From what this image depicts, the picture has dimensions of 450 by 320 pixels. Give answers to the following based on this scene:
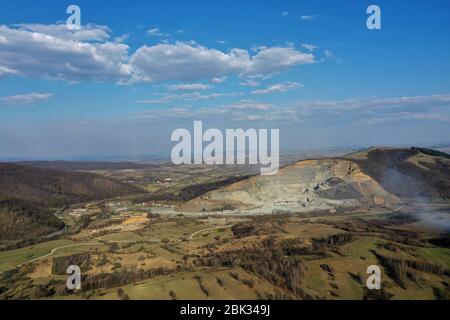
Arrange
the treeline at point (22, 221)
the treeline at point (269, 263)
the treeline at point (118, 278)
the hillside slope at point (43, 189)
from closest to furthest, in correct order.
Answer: the treeline at point (269, 263), the treeline at point (118, 278), the treeline at point (22, 221), the hillside slope at point (43, 189)

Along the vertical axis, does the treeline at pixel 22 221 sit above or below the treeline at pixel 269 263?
below

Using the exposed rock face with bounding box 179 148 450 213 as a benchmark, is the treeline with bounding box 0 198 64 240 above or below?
below

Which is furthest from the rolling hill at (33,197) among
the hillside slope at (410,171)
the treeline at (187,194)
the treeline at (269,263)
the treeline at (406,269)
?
the hillside slope at (410,171)

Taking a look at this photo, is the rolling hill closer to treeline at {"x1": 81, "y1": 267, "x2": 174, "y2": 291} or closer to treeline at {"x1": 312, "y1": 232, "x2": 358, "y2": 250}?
Answer: treeline at {"x1": 81, "y1": 267, "x2": 174, "y2": 291}

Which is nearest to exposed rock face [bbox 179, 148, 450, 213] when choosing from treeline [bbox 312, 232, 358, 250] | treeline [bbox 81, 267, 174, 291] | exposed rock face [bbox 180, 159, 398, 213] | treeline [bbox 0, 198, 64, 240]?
exposed rock face [bbox 180, 159, 398, 213]

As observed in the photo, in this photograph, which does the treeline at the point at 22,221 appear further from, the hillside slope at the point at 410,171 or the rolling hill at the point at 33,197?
the hillside slope at the point at 410,171

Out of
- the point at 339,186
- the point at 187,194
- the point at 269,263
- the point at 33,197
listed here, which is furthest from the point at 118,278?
the point at 33,197

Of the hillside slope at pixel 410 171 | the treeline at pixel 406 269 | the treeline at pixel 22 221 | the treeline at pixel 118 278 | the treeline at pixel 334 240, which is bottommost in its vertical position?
the treeline at pixel 22 221
